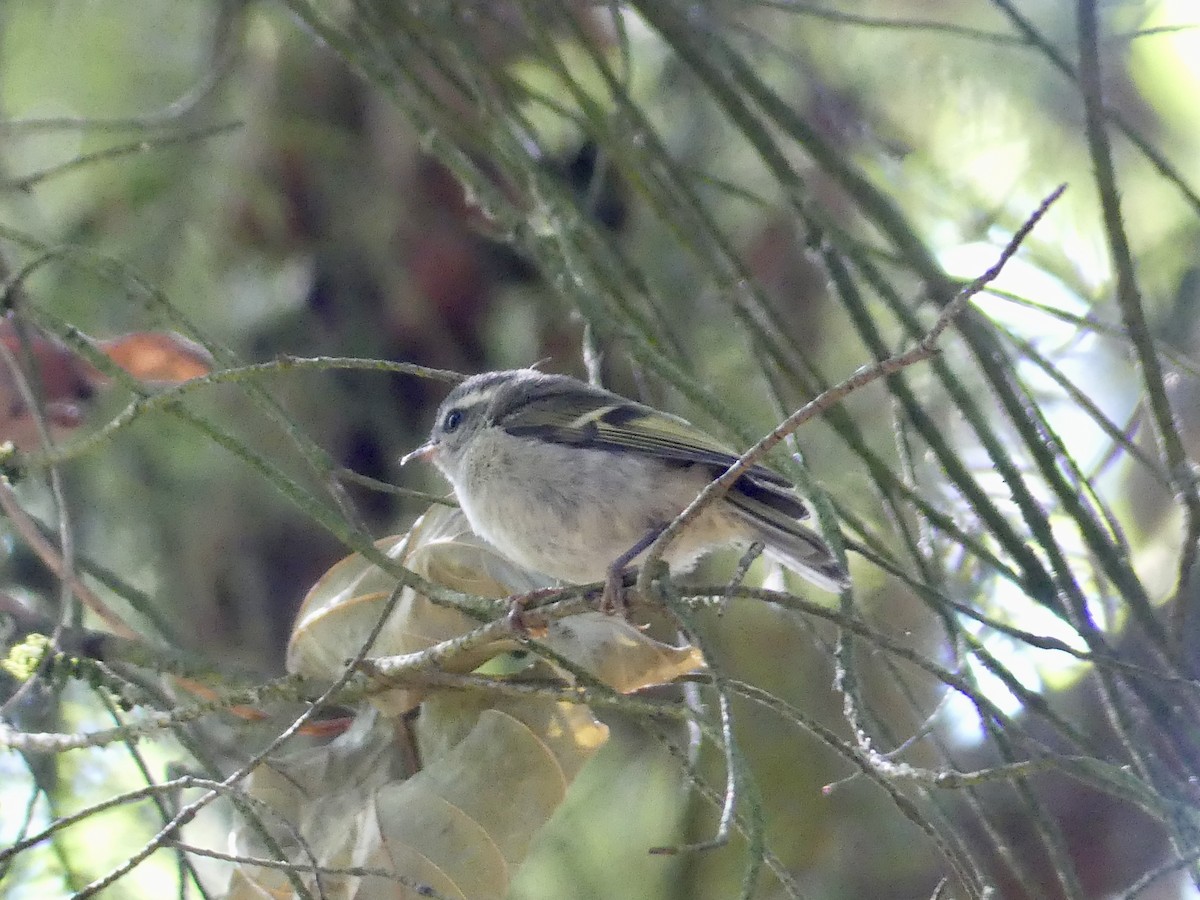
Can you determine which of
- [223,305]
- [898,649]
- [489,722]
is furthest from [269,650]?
[898,649]

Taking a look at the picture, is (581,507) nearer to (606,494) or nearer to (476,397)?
(606,494)

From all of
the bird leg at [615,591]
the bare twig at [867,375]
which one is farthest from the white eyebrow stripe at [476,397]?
the bare twig at [867,375]

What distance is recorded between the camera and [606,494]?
6.95 feet

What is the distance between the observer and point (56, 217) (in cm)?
295

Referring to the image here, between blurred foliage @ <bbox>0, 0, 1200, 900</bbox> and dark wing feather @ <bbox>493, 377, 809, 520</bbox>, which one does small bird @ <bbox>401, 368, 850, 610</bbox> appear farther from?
A: blurred foliage @ <bbox>0, 0, 1200, 900</bbox>

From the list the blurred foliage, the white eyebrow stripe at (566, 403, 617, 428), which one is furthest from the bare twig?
the blurred foliage

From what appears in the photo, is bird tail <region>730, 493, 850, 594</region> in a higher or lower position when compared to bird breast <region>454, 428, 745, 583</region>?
lower

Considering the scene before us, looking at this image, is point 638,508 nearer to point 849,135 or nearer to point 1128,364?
point 849,135

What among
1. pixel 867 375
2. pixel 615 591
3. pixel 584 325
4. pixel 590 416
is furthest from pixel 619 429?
pixel 867 375

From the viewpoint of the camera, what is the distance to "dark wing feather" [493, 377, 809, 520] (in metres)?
2.00

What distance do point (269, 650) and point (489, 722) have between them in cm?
136

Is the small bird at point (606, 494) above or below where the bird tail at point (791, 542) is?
above

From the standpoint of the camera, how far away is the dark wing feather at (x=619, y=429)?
2000 millimetres

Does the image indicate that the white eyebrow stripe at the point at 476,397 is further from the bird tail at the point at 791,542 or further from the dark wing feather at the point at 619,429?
the bird tail at the point at 791,542
